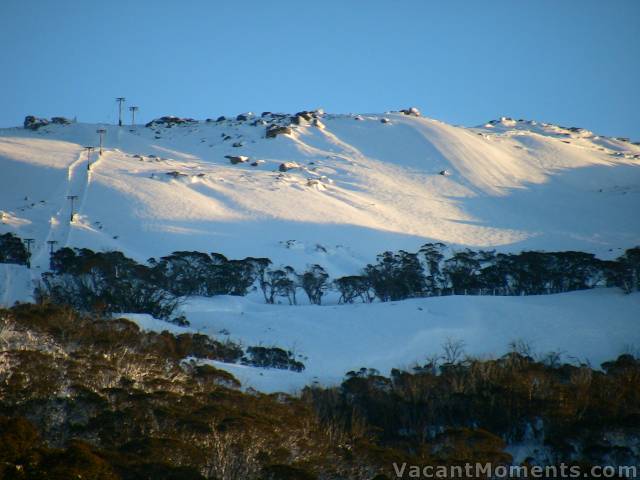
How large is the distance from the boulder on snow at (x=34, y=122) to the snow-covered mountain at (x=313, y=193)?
6.09 feet

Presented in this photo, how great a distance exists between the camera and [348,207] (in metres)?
69.1

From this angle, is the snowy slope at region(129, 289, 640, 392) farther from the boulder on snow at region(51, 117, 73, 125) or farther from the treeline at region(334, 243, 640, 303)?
the boulder on snow at region(51, 117, 73, 125)

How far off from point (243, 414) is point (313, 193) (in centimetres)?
5972

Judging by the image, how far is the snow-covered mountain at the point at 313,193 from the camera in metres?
55.2

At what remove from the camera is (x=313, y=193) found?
72.1m

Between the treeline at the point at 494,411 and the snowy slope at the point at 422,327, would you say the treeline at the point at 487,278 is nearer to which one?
the snowy slope at the point at 422,327

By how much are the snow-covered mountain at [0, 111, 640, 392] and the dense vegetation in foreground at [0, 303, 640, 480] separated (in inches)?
360

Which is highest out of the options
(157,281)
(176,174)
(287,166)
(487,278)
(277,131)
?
(277,131)

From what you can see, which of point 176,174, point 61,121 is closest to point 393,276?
point 176,174

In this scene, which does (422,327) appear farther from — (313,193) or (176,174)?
(176,174)

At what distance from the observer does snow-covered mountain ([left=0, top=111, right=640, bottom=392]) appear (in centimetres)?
5522

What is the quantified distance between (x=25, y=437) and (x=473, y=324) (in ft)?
96.6

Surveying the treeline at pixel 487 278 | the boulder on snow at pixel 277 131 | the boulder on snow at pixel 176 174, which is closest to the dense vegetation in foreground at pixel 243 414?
the treeline at pixel 487 278

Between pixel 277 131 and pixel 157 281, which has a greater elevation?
pixel 277 131
